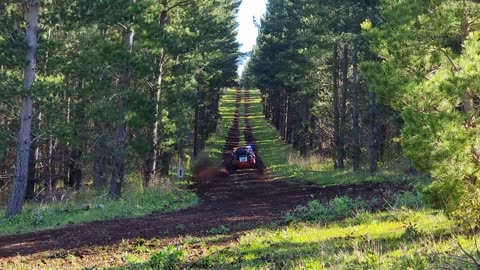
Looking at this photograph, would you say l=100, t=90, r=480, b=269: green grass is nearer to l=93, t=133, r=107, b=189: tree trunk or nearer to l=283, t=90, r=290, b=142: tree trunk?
l=93, t=133, r=107, b=189: tree trunk

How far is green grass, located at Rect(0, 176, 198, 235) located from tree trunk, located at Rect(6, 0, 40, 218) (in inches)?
22.5

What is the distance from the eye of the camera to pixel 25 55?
16.1 meters

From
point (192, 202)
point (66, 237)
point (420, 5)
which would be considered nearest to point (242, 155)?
point (192, 202)

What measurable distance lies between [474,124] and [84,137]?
15650 mm

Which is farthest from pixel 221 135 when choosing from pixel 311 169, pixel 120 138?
pixel 120 138

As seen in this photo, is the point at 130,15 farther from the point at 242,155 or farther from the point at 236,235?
the point at 242,155

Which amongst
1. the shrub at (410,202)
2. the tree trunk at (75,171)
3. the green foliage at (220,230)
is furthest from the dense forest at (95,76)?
the shrub at (410,202)

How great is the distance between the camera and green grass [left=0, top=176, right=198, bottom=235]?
1437 cm

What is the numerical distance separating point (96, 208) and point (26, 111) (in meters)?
3.82

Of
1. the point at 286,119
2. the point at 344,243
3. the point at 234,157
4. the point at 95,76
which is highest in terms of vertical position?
the point at 95,76

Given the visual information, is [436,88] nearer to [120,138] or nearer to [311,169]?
[120,138]

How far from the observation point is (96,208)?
17.0m

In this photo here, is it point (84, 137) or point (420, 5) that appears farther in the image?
point (84, 137)

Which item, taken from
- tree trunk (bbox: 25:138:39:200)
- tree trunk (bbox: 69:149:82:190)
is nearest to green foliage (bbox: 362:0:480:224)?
tree trunk (bbox: 25:138:39:200)
